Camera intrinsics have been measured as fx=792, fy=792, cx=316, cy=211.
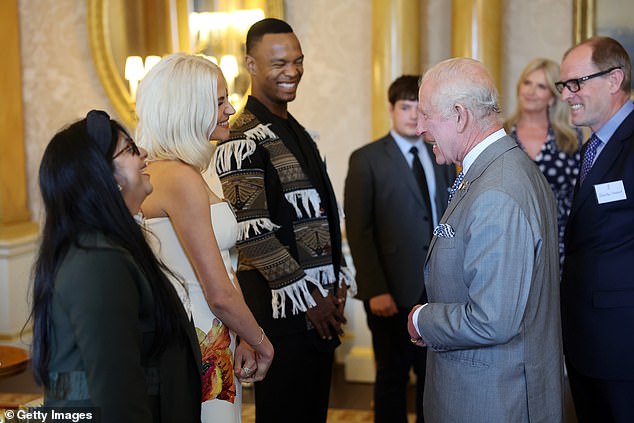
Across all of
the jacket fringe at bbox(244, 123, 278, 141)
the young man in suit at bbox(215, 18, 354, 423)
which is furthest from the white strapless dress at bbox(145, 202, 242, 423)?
the jacket fringe at bbox(244, 123, 278, 141)

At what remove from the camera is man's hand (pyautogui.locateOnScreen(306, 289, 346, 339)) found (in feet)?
9.43

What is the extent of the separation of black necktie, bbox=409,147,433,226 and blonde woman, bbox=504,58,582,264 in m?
0.76

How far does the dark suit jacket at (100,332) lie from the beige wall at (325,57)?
3594 mm

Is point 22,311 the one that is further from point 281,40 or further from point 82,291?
point 82,291

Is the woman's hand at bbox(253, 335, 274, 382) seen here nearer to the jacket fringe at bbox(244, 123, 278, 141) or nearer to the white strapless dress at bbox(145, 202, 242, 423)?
the white strapless dress at bbox(145, 202, 242, 423)

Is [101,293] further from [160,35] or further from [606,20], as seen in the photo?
[160,35]

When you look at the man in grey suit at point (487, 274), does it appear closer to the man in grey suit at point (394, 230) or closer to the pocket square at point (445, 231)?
the pocket square at point (445, 231)

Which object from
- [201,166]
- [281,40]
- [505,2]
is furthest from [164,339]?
[505,2]

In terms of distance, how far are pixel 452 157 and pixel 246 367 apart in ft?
2.97

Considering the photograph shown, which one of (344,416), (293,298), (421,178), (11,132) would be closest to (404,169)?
(421,178)

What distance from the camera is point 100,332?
5.05ft

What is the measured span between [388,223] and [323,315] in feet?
3.25

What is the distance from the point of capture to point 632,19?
4582mm

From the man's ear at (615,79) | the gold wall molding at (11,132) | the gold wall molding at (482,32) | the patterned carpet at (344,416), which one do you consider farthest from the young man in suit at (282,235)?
the gold wall molding at (11,132)
